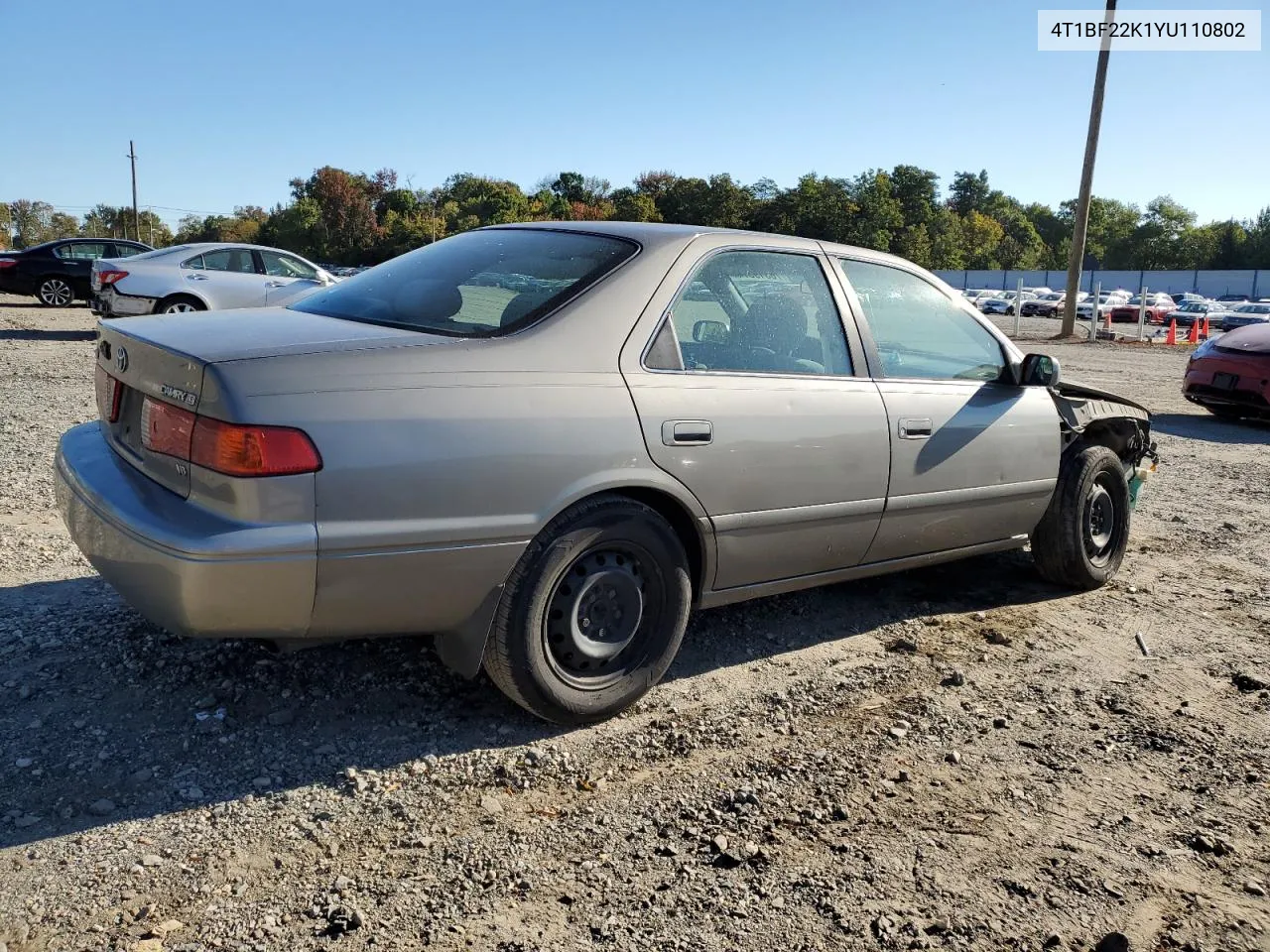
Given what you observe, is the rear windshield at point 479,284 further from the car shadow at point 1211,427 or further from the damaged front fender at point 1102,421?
the car shadow at point 1211,427

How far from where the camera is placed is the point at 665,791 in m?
2.96

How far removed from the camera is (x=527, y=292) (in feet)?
11.1

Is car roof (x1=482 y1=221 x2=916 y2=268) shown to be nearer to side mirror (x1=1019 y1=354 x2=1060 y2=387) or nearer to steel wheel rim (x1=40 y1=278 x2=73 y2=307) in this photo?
side mirror (x1=1019 y1=354 x2=1060 y2=387)

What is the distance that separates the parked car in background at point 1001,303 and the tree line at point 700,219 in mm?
7559

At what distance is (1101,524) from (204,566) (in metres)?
4.29

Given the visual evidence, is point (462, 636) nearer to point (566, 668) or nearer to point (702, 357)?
point (566, 668)

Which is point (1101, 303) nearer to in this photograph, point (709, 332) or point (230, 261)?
point (230, 261)

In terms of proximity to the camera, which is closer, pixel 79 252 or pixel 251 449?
pixel 251 449

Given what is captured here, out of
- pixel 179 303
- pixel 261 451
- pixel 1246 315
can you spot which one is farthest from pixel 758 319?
pixel 1246 315

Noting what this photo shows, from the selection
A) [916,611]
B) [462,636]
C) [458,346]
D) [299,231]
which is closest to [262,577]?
[462,636]

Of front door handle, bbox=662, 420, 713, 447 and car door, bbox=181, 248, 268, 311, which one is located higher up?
car door, bbox=181, 248, 268, 311

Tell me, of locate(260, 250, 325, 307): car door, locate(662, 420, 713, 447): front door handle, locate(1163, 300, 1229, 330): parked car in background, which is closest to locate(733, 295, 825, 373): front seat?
locate(662, 420, 713, 447): front door handle

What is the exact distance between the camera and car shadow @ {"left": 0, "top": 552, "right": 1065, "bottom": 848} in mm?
2801

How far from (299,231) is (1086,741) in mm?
82586
